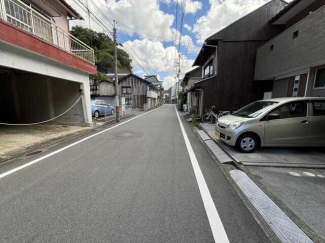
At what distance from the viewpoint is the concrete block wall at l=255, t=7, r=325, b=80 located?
19.1 ft

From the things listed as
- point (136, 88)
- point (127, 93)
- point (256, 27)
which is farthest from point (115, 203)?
point (136, 88)

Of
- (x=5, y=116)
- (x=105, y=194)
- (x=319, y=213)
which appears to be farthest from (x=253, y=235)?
(x=5, y=116)

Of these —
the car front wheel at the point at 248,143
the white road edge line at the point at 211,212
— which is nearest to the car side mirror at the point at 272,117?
the car front wheel at the point at 248,143

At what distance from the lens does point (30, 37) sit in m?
5.13

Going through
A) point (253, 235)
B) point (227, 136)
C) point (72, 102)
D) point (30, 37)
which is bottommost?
point (253, 235)

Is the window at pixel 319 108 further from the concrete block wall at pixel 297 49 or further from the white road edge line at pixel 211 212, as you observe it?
the white road edge line at pixel 211 212

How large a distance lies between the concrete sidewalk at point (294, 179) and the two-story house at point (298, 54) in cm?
322

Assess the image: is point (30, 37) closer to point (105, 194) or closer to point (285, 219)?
point (105, 194)

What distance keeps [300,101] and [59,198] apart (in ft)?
20.7

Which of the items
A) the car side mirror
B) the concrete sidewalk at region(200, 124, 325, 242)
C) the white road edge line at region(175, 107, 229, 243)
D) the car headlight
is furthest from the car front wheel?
the white road edge line at region(175, 107, 229, 243)

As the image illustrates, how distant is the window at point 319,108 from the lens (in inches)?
186

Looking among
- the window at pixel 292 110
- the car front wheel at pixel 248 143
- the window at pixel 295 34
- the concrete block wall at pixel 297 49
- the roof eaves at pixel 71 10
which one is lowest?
the car front wheel at pixel 248 143

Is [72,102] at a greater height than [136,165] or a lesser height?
greater

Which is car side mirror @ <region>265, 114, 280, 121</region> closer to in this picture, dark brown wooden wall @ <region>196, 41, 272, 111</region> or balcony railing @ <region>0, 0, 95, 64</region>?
dark brown wooden wall @ <region>196, 41, 272, 111</region>
